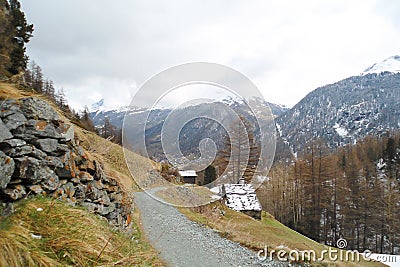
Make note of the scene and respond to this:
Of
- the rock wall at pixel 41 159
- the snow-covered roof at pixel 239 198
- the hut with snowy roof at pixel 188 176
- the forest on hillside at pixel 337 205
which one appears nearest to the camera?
the rock wall at pixel 41 159

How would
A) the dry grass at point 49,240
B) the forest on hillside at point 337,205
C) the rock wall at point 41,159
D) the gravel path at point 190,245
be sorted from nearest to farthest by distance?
the dry grass at point 49,240
the rock wall at point 41,159
the gravel path at point 190,245
the forest on hillside at point 337,205

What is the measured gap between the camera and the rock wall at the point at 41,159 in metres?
3.54

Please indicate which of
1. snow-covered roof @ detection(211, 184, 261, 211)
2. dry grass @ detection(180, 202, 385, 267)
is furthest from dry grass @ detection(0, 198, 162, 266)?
snow-covered roof @ detection(211, 184, 261, 211)

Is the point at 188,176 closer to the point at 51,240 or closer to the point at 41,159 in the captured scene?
the point at 41,159

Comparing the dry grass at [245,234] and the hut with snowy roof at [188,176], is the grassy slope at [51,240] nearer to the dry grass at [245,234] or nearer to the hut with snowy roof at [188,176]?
the dry grass at [245,234]

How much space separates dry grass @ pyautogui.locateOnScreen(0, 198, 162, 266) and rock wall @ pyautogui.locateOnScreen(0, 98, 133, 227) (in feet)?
1.31

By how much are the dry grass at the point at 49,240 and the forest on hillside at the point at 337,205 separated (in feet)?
118

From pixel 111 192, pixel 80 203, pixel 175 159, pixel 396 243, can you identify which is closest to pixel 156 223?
pixel 175 159

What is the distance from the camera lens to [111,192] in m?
6.79

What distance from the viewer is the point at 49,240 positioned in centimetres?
271

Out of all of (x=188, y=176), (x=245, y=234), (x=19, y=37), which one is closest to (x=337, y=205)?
(x=188, y=176)

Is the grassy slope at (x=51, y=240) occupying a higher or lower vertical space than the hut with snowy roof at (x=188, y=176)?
higher

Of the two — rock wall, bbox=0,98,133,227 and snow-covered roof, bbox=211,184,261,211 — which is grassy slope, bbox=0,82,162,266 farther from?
snow-covered roof, bbox=211,184,261,211

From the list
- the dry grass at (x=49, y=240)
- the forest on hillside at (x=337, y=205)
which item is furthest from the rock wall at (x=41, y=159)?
the forest on hillside at (x=337, y=205)
